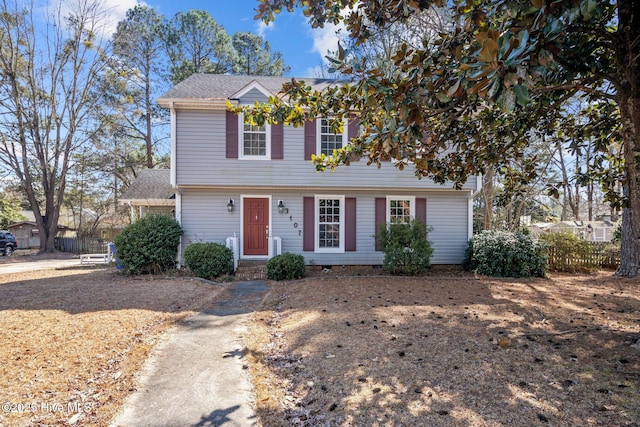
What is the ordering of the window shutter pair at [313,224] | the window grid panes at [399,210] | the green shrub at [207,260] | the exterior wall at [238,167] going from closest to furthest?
1. the green shrub at [207,260]
2. the exterior wall at [238,167]
3. the window shutter pair at [313,224]
4. the window grid panes at [399,210]

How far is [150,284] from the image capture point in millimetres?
8875

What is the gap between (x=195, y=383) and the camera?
352cm

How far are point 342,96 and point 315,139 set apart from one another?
249 inches

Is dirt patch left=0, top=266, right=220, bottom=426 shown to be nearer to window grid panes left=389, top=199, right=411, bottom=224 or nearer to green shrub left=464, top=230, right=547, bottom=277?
window grid panes left=389, top=199, right=411, bottom=224

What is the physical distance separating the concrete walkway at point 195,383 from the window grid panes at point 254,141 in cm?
680

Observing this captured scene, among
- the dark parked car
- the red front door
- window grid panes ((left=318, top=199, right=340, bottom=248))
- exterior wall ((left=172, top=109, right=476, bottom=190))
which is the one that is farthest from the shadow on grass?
the dark parked car

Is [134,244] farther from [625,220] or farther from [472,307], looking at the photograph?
[625,220]

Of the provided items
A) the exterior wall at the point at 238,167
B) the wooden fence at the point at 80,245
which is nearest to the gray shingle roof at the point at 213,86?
the exterior wall at the point at 238,167

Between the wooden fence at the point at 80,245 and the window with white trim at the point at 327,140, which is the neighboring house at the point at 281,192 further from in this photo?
the wooden fence at the point at 80,245

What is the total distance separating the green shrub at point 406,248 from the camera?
10242 millimetres

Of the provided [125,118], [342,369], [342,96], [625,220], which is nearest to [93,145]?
[125,118]

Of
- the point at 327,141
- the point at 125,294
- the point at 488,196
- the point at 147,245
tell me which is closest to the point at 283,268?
the point at 125,294

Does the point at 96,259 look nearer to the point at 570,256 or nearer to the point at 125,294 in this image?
the point at 125,294

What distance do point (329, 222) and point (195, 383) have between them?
28.6 feet
